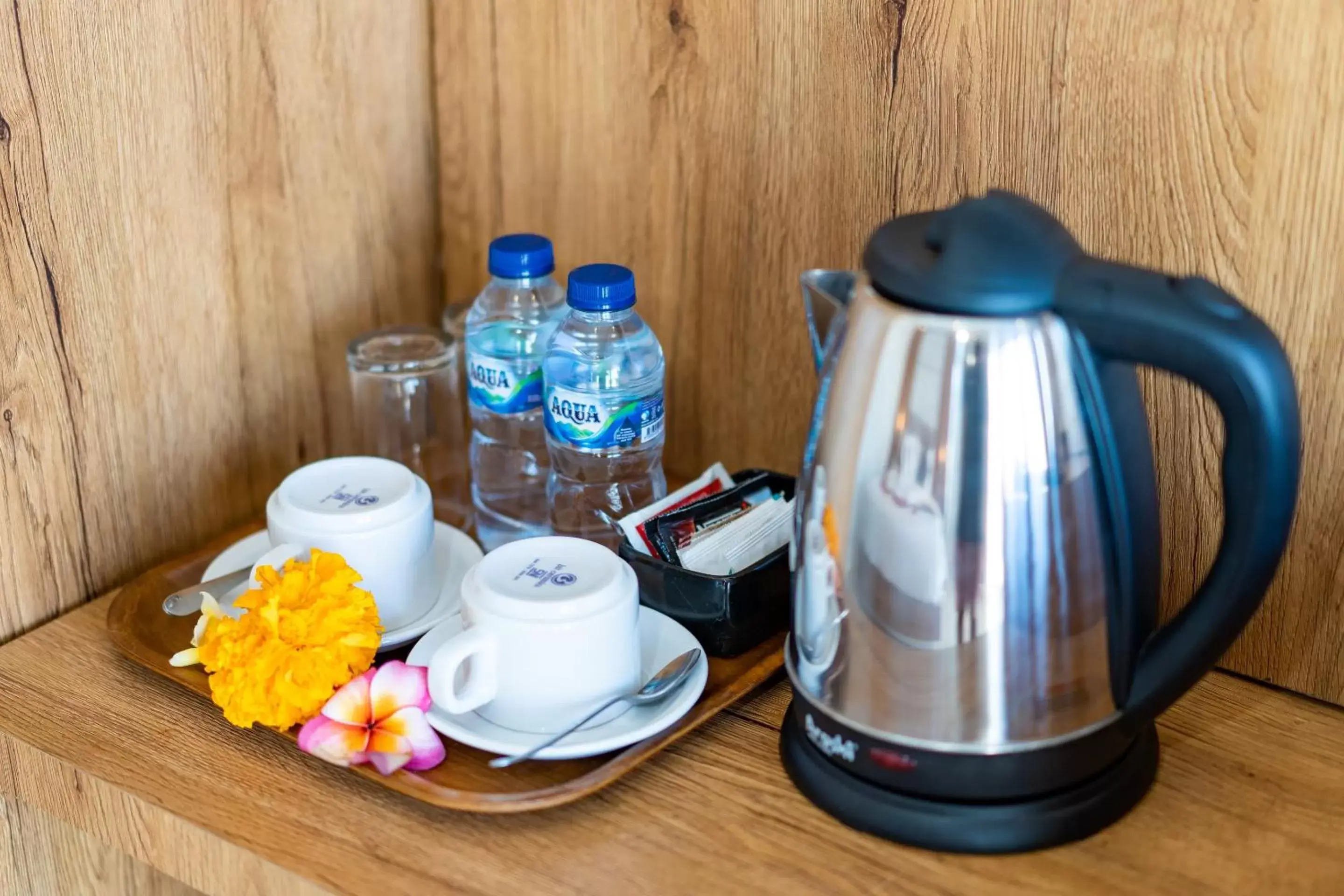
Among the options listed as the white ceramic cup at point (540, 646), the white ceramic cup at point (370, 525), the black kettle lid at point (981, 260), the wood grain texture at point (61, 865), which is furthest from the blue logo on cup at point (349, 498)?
the black kettle lid at point (981, 260)

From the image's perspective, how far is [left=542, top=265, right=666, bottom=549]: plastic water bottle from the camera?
845mm

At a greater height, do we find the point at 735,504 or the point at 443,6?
the point at 443,6

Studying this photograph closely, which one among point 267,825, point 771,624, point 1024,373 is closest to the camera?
point 1024,373

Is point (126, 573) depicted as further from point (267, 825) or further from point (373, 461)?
point (267, 825)

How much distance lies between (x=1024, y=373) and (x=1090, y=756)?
21 centimetres

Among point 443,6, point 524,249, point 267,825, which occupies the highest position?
point 443,6

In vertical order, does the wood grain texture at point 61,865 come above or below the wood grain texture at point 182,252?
below

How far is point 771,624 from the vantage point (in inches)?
33.0

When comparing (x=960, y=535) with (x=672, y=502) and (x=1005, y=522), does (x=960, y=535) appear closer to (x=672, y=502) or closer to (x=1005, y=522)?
(x=1005, y=522)

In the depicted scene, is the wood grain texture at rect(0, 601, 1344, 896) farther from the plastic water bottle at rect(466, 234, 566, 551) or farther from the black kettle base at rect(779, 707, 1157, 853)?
the plastic water bottle at rect(466, 234, 566, 551)

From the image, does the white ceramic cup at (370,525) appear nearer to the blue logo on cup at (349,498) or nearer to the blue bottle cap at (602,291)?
the blue logo on cup at (349,498)

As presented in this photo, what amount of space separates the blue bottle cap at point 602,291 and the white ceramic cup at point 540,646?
172mm

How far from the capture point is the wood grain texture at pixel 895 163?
0.73m

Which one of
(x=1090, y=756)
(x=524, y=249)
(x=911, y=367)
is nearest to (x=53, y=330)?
(x=524, y=249)
